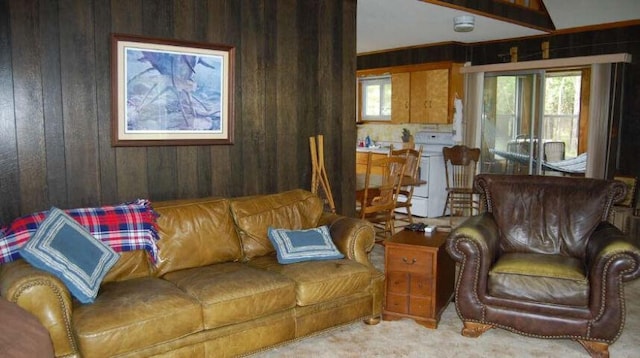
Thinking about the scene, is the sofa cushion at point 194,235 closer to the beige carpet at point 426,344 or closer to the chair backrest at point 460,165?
the beige carpet at point 426,344

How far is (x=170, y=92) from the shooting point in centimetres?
358

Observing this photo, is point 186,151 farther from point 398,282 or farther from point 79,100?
point 398,282

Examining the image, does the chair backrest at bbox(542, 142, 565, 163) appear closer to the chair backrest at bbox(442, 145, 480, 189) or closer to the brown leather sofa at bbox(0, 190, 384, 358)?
the chair backrest at bbox(442, 145, 480, 189)

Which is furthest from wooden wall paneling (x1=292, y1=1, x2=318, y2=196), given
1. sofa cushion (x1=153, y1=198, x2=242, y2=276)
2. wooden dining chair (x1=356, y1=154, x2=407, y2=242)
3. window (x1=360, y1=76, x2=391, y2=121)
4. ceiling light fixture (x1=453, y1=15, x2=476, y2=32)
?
window (x1=360, y1=76, x2=391, y2=121)

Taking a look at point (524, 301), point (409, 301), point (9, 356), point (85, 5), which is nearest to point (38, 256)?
point (9, 356)

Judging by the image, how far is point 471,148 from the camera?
6.98 meters

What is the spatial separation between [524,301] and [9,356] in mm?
2672

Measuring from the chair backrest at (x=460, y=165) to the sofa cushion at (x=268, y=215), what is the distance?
3336 millimetres

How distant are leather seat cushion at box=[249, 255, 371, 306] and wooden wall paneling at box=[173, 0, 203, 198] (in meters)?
0.76

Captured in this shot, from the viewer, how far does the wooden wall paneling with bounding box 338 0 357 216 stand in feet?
15.2

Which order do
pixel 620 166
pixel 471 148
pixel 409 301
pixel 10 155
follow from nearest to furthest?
pixel 10 155 < pixel 409 301 < pixel 620 166 < pixel 471 148

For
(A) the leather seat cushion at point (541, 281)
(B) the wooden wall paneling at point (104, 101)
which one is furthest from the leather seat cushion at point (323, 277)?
(B) the wooden wall paneling at point (104, 101)

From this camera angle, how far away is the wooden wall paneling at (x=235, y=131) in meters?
3.79

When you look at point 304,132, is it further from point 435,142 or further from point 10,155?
point 435,142
